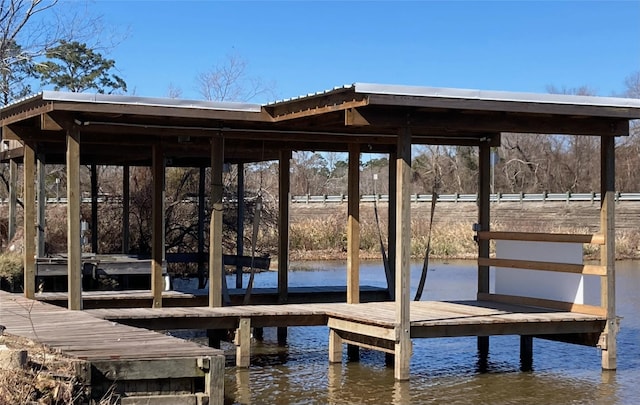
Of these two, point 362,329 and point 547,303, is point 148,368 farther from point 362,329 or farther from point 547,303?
point 547,303

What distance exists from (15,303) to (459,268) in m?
18.6

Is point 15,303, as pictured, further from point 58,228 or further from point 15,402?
point 58,228

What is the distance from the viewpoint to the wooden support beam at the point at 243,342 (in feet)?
39.1

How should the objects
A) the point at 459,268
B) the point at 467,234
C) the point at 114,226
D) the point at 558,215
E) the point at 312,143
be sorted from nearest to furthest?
the point at 312,143 < the point at 114,226 < the point at 459,268 < the point at 467,234 < the point at 558,215

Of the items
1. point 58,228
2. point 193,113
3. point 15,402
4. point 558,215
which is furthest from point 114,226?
point 558,215

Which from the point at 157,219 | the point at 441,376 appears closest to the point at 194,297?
the point at 157,219

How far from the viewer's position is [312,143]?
14.2 m

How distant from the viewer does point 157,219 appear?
1355 centimetres

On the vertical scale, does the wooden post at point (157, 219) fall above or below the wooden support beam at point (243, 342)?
above

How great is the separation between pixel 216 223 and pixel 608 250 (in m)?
5.01

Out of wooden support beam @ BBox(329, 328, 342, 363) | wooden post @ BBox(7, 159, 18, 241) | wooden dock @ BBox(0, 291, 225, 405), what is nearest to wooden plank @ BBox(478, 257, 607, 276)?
wooden support beam @ BBox(329, 328, 342, 363)

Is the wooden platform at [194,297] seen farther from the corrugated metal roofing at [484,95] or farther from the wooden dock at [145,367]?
the corrugated metal roofing at [484,95]

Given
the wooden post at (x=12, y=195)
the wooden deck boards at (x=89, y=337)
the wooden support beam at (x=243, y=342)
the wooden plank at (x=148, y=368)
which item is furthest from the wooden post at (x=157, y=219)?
the wooden post at (x=12, y=195)

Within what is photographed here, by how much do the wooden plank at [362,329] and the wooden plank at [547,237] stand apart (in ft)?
9.07
